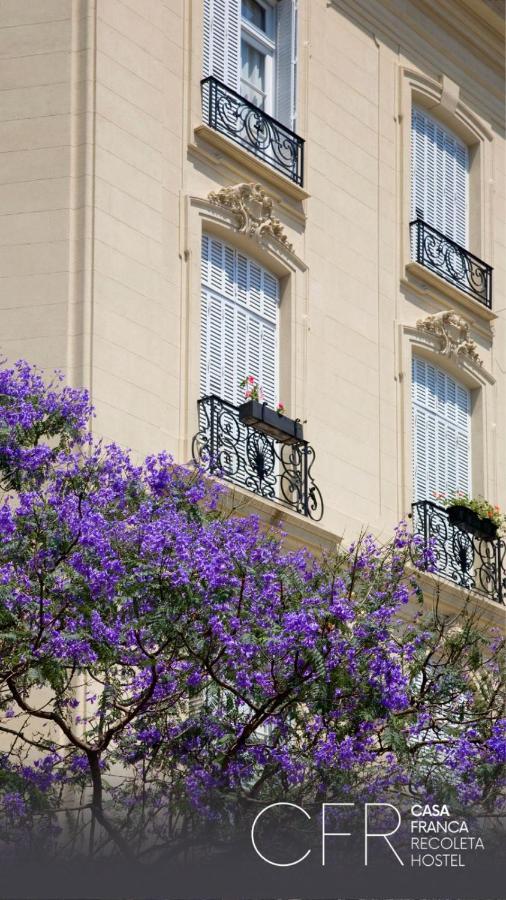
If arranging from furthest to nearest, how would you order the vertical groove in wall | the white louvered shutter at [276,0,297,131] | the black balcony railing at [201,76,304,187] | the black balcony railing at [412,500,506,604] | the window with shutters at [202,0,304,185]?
the black balcony railing at [412,500,506,604] < the white louvered shutter at [276,0,297,131] < the window with shutters at [202,0,304,185] < the black balcony railing at [201,76,304,187] < the vertical groove in wall

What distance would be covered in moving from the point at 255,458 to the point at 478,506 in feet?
11.9

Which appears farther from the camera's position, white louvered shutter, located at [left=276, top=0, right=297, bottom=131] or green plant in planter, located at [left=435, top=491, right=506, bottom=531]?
green plant in planter, located at [left=435, top=491, right=506, bottom=531]

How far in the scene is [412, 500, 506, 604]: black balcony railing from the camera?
72.7ft

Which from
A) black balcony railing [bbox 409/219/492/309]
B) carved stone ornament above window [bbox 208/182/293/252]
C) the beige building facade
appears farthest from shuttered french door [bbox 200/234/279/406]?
black balcony railing [bbox 409/219/492/309]

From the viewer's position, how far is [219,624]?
14789 millimetres

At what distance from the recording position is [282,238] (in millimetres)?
21156

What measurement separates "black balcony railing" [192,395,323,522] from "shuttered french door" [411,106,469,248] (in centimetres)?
425

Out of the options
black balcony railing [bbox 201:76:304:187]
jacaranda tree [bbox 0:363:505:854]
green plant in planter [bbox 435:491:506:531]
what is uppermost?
black balcony railing [bbox 201:76:304:187]

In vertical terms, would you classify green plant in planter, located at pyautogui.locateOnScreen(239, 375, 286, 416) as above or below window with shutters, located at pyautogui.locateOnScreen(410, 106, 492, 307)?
Result: below

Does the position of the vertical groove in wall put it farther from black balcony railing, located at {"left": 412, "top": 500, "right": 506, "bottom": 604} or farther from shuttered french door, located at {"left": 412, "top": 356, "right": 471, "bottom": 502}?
shuttered french door, located at {"left": 412, "top": 356, "right": 471, "bottom": 502}

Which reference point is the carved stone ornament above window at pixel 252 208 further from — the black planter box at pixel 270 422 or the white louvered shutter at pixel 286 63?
the black planter box at pixel 270 422

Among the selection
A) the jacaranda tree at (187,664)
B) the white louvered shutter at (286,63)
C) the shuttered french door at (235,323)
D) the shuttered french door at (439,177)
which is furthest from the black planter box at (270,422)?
the shuttered french door at (439,177)

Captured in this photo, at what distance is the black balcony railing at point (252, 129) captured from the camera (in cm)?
2075

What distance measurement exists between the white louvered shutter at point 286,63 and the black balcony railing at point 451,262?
206 cm
